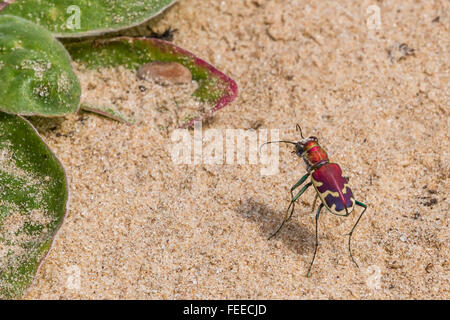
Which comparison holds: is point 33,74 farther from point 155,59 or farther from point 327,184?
point 327,184

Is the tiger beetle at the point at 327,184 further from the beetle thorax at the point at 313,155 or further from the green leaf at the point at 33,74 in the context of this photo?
the green leaf at the point at 33,74

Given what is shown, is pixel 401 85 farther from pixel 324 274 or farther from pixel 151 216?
pixel 151 216

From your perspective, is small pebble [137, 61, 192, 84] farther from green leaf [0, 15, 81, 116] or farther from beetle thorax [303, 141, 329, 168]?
beetle thorax [303, 141, 329, 168]

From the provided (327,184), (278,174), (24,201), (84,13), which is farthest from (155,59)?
(327,184)

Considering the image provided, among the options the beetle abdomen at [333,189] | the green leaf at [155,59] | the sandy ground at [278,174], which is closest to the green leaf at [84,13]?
the green leaf at [155,59]

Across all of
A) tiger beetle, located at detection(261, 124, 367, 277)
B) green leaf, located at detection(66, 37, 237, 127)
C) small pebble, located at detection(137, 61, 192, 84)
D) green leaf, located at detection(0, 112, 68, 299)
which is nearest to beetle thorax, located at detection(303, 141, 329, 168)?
tiger beetle, located at detection(261, 124, 367, 277)
